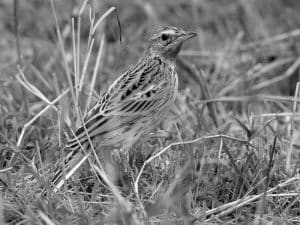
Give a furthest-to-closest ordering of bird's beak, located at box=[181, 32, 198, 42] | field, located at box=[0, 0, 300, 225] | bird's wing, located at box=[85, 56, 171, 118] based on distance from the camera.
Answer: bird's beak, located at box=[181, 32, 198, 42], bird's wing, located at box=[85, 56, 171, 118], field, located at box=[0, 0, 300, 225]

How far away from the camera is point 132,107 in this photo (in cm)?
598

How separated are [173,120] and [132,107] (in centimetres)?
97

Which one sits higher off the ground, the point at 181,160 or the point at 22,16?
the point at 22,16

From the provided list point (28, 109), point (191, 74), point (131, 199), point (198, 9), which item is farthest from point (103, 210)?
point (198, 9)

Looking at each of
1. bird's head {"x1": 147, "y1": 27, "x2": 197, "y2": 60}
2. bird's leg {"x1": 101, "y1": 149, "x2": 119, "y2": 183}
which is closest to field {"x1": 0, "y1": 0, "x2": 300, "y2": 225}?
bird's leg {"x1": 101, "y1": 149, "x2": 119, "y2": 183}

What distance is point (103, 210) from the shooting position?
4.90m

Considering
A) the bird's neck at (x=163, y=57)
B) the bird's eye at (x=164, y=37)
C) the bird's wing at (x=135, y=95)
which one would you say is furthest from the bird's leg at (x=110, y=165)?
the bird's eye at (x=164, y=37)

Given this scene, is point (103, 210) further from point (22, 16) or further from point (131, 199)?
point (22, 16)

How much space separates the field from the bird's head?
41 centimetres

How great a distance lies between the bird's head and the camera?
651 centimetres

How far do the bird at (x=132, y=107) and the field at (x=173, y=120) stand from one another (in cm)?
16

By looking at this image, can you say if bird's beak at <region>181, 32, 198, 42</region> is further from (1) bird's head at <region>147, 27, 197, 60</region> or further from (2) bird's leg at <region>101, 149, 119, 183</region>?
(2) bird's leg at <region>101, 149, 119, 183</region>

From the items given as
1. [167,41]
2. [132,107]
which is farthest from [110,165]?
[167,41]

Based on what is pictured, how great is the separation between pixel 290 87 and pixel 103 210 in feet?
14.3
